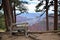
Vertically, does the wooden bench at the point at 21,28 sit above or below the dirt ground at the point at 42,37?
above

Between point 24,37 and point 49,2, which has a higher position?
point 49,2

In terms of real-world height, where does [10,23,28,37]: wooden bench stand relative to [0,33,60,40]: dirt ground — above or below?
above

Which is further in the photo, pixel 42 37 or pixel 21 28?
pixel 21 28

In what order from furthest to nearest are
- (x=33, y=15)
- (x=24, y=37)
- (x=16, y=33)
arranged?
(x=33, y=15) < (x=16, y=33) < (x=24, y=37)

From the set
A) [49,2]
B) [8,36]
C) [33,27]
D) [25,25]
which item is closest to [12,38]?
[8,36]

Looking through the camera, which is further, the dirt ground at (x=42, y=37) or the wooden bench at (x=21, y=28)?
the wooden bench at (x=21, y=28)

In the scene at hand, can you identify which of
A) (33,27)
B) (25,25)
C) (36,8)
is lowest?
(33,27)

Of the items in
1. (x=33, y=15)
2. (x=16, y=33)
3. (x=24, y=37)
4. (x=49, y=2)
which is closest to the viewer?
(x=24, y=37)

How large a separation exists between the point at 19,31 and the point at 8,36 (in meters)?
0.62

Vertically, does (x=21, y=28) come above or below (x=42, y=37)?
above

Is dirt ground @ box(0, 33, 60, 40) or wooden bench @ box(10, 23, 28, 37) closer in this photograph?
dirt ground @ box(0, 33, 60, 40)

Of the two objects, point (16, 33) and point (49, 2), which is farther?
point (49, 2)

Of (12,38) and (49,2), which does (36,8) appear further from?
(12,38)

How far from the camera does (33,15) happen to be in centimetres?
1514
